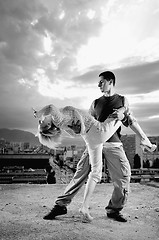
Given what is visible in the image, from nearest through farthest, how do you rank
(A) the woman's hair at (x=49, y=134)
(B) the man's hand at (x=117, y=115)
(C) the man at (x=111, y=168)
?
(A) the woman's hair at (x=49, y=134) → (B) the man's hand at (x=117, y=115) → (C) the man at (x=111, y=168)

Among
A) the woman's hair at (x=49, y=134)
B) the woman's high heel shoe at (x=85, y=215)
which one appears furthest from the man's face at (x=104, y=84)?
the woman's high heel shoe at (x=85, y=215)

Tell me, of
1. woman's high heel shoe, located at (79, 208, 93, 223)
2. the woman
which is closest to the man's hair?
A: the woman

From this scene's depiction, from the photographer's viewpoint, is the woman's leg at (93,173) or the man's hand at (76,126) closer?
the man's hand at (76,126)

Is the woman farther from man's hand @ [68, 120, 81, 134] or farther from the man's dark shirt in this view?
the man's dark shirt

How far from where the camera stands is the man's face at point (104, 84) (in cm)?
314

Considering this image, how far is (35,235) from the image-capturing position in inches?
102

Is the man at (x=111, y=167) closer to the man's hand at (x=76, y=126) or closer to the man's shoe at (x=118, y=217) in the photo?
the man's shoe at (x=118, y=217)

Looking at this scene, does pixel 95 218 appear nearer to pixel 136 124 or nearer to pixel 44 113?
pixel 136 124

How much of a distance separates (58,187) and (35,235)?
127 inches

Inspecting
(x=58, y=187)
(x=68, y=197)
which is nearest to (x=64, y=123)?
(x=68, y=197)

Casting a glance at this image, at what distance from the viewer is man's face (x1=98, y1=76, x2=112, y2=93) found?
3.14m

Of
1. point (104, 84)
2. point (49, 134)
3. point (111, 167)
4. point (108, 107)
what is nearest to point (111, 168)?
point (111, 167)

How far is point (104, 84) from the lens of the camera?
3152 millimetres

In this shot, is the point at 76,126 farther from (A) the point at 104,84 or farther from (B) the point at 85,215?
Result: (B) the point at 85,215
